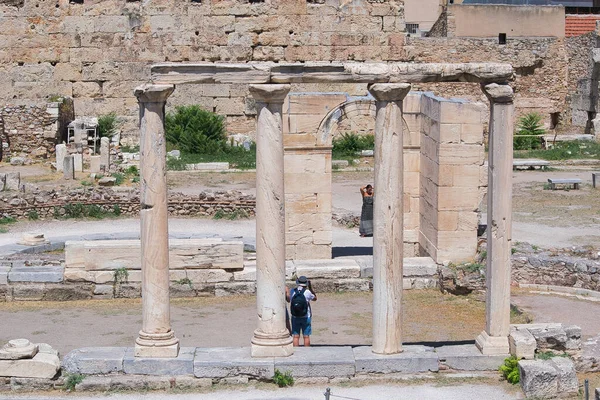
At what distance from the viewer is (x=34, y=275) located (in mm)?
19359

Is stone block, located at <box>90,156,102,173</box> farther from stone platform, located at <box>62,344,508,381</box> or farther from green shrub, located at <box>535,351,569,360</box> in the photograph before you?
green shrub, located at <box>535,351,569,360</box>

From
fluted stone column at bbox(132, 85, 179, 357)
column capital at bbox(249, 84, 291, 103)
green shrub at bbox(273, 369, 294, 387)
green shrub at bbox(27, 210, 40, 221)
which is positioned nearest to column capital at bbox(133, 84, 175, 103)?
fluted stone column at bbox(132, 85, 179, 357)

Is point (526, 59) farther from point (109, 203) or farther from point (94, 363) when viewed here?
point (94, 363)

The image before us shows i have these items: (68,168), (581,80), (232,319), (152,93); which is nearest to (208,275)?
(232,319)

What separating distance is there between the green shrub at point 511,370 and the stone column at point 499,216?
207mm

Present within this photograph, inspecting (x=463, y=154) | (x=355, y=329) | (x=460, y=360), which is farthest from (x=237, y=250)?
(x=460, y=360)

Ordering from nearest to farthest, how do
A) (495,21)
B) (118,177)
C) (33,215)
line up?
(33,215), (118,177), (495,21)

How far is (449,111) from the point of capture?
20.2 m

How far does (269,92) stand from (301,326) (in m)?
3.51

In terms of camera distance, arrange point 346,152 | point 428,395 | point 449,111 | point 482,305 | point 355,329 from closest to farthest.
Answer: point 428,395 < point 355,329 < point 482,305 < point 449,111 < point 346,152

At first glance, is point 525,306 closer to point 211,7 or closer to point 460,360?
point 460,360

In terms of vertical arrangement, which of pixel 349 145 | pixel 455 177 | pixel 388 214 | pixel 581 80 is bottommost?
pixel 388 214

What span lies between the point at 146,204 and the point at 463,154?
302 inches

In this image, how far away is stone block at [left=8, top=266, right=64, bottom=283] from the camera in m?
19.3
